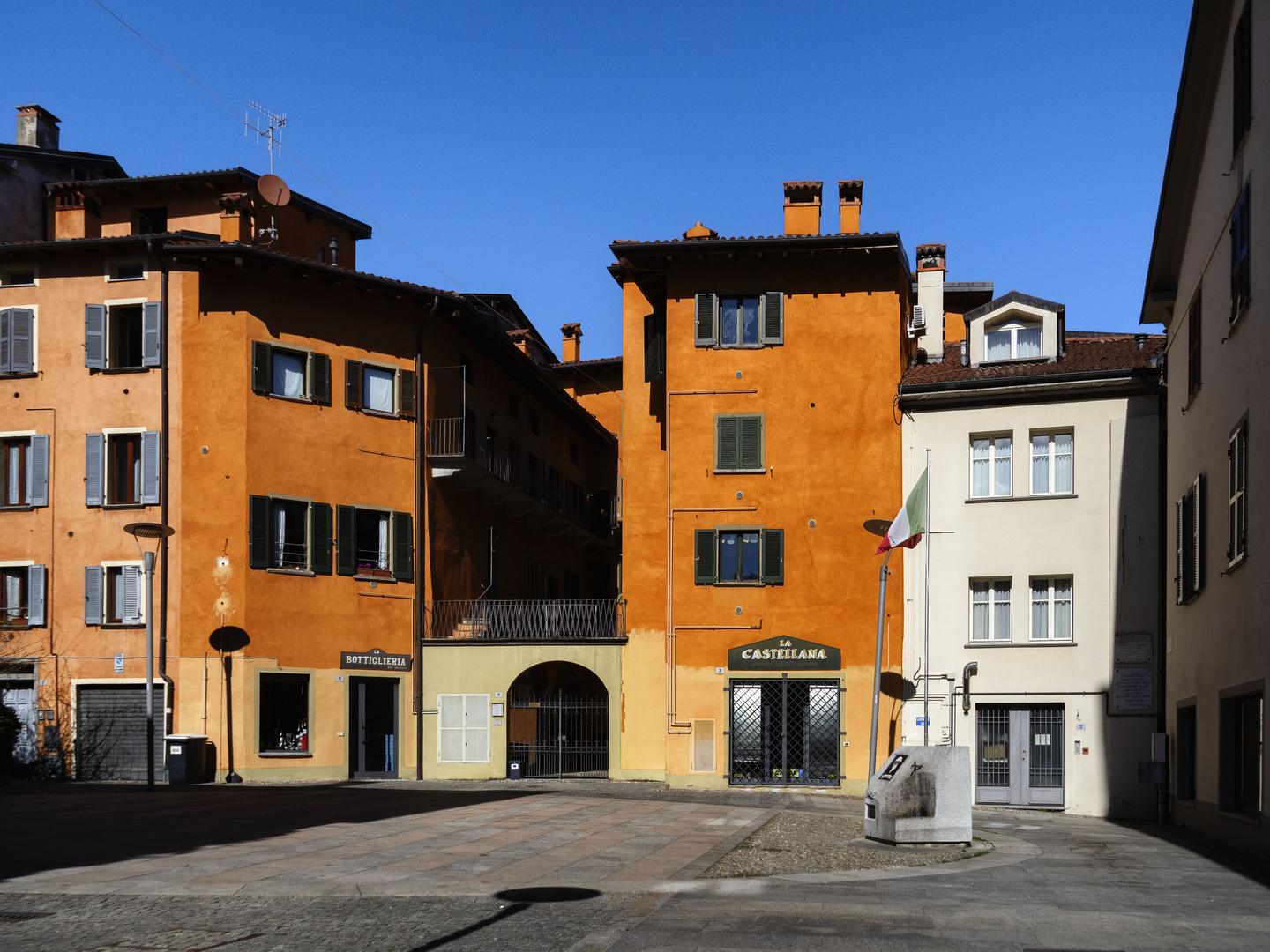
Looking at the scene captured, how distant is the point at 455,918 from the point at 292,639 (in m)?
20.8

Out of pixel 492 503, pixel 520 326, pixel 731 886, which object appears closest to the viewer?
pixel 731 886

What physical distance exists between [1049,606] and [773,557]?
6.12m

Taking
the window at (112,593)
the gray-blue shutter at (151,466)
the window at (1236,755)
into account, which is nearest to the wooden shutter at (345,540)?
the gray-blue shutter at (151,466)

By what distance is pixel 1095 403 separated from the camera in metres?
28.6

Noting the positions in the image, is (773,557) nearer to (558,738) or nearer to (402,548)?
(558,738)

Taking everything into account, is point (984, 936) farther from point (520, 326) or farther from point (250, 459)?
point (520, 326)

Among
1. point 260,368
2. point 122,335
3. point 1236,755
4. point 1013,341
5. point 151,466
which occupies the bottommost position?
point 1236,755

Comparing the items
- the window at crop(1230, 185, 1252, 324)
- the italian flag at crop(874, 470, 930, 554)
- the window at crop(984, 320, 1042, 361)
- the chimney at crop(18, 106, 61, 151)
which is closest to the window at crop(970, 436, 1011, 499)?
the window at crop(984, 320, 1042, 361)

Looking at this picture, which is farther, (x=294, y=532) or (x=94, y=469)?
(x=294, y=532)

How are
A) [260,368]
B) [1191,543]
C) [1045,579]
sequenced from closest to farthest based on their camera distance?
[1191,543]
[1045,579]
[260,368]

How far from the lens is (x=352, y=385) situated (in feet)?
107

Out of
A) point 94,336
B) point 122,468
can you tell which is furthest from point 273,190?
point 122,468

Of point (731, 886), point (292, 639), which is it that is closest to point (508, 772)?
point (292, 639)

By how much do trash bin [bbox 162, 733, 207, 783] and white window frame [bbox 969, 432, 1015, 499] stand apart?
17895mm
